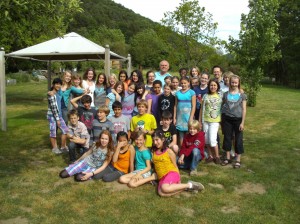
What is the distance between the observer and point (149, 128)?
19.7 ft

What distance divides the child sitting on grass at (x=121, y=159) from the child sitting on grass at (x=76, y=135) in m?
0.99

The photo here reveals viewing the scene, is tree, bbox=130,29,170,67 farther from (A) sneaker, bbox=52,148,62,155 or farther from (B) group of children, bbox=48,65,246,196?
(B) group of children, bbox=48,65,246,196

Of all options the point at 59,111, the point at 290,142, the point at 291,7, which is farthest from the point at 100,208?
the point at 291,7

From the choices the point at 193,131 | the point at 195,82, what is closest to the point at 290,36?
the point at 195,82

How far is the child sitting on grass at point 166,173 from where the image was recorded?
4754 millimetres

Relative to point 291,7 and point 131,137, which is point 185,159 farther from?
point 291,7

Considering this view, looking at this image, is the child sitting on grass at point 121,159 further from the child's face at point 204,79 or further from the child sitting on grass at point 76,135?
the child's face at point 204,79

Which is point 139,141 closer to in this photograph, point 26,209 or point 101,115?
point 101,115

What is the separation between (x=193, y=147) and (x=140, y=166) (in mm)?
1033

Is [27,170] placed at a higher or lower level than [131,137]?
lower

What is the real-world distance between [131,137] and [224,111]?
1824 mm

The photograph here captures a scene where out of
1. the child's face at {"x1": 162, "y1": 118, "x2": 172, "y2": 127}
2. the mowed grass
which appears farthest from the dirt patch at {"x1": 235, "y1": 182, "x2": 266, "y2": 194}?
the child's face at {"x1": 162, "y1": 118, "x2": 172, "y2": 127}

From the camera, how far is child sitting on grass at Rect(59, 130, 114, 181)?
549cm

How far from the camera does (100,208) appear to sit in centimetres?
433
